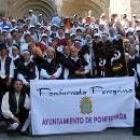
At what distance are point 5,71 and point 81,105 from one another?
194 centimetres

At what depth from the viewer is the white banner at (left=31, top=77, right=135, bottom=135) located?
10.8m

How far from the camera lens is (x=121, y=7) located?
22031 mm

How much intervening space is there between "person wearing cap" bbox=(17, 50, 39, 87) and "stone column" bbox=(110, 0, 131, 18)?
10.2 metres

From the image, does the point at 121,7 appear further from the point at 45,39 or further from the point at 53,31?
the point at 45,39

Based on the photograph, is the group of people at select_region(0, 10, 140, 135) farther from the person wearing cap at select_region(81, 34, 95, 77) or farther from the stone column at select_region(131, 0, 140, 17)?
the stone column at select_region(131, 0, 140, 17)

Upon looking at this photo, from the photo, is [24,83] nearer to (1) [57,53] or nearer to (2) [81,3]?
(1) [57,53]

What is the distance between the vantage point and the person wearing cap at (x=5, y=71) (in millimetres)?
11430

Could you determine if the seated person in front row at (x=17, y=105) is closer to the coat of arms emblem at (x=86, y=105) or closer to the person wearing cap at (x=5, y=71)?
the person wearing cap at (x=5, y=71)

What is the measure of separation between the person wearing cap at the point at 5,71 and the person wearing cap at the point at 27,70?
0.18 meters

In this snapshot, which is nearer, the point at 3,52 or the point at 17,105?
the point at 17,105

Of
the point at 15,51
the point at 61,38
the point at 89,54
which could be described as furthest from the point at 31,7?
the point at 15,51

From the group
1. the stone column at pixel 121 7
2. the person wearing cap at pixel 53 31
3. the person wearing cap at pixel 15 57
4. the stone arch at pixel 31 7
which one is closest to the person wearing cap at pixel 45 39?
the person wearing cap at pixel 53 31

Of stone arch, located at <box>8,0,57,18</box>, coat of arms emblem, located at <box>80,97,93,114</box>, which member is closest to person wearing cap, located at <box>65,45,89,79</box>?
coat of arms emblem, located at <box>80,97,93,114</box>

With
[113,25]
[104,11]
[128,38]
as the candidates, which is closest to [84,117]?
[128,38]
